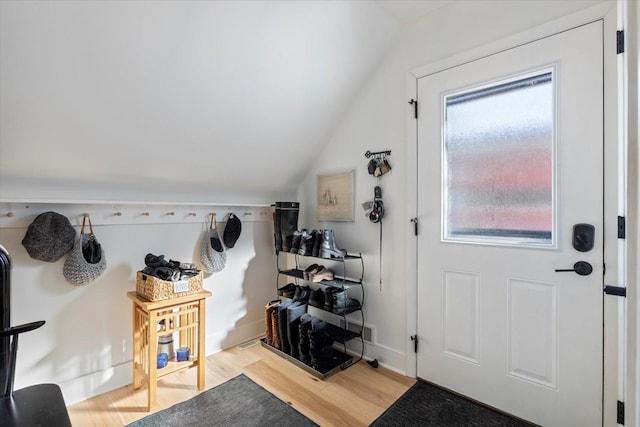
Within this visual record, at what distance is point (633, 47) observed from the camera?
1.89ft

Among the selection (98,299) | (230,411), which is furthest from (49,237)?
(230,411)

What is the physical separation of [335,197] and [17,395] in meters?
2.11

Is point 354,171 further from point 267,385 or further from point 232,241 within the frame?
point 267,385

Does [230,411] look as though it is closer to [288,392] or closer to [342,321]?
[288,392]

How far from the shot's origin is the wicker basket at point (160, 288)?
186cm

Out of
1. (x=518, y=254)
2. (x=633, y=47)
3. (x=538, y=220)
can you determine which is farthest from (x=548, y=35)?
(x=633, y=47)

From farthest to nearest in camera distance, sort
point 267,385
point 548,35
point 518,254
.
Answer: point 267,385, point 518,254, point 548,35

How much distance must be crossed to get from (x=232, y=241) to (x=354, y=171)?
117 centimetres

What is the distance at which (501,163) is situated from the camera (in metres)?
1.79

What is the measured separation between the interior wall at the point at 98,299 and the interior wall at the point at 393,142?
1.15m

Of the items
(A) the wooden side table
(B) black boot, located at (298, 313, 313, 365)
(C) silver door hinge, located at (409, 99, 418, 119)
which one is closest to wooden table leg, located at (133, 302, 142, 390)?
(A) the wooden side table

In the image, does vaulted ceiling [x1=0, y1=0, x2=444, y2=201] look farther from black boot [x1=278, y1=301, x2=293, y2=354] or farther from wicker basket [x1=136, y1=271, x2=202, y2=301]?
black boot [x1=278, y1=301, x2=293, y2=354]

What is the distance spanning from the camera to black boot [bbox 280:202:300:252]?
8.61 feet

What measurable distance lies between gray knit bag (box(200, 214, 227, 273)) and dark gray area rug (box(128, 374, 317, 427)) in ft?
2.82
